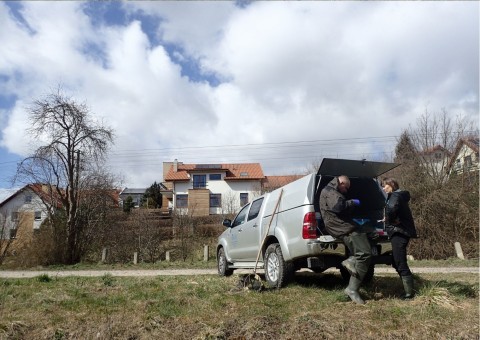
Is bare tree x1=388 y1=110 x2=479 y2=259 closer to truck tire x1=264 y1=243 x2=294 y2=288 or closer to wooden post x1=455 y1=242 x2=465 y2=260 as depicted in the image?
wooden post x1=455 y1=242 x2=465 y2=260

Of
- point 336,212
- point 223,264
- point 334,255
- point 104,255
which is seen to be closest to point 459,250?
point 223,264

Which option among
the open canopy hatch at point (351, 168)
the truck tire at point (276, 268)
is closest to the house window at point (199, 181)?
the truck tire at point (276, 268)

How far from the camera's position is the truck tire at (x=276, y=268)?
6590mm

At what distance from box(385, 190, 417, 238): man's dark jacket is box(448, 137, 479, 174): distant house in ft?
54.4

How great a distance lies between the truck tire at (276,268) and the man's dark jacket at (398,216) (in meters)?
1.74

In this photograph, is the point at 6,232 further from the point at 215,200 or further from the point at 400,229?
the point at 215,200

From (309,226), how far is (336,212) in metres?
0.63

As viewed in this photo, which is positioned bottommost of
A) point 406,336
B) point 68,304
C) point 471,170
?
point 406,336

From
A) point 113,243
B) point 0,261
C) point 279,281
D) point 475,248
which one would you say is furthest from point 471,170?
point 0,261

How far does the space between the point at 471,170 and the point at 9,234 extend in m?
26.6

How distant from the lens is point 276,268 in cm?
691

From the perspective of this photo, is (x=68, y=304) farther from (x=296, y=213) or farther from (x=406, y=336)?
(x=406, y=336)

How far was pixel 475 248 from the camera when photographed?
1836cm

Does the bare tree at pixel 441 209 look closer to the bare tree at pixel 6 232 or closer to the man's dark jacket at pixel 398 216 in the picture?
the man's dark jacket at pixel 398 216
